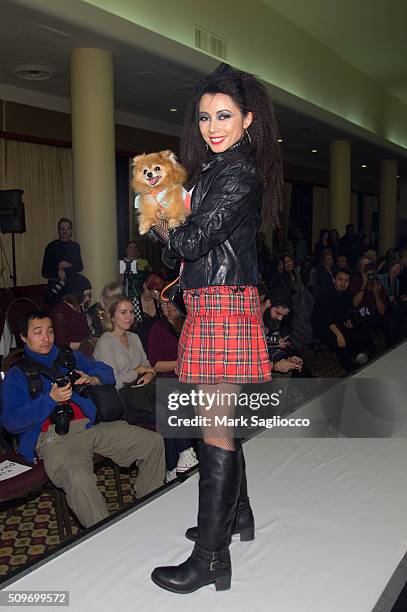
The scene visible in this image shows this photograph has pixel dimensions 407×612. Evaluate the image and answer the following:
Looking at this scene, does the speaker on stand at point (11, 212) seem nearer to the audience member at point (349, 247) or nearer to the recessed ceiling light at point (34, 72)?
the recessed ceiling light at point (34, 72)

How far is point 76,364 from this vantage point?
2805 mm

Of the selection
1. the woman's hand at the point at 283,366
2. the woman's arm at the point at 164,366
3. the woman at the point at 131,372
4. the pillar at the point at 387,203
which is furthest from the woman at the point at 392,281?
the pillar at the point at 387,203

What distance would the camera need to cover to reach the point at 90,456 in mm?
2537

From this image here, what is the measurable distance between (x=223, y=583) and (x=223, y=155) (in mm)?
1083

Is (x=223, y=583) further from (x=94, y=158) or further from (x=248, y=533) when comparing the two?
(x=94, y=158)

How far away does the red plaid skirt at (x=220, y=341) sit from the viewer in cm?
161

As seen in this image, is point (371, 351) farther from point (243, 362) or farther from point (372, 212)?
point (372, 212)

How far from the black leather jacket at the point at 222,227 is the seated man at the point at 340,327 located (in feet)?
11.9

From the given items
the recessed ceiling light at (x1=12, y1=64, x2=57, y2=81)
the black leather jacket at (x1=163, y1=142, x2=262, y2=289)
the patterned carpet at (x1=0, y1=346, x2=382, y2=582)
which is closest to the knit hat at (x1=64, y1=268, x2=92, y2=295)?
the patterned carpet at (x1=0, y1=346, x2=382, y2=582)

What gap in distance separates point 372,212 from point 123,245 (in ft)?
38.5

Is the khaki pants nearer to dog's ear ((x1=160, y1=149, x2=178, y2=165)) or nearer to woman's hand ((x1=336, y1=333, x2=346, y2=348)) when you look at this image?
dog's ear ((x1=160, y1=149, x2=178, y2=165))

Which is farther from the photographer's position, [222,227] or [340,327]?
[340,327]

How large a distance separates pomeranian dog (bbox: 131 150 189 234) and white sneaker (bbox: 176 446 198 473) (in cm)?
170

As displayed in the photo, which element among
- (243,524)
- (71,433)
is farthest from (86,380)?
(243,524)
